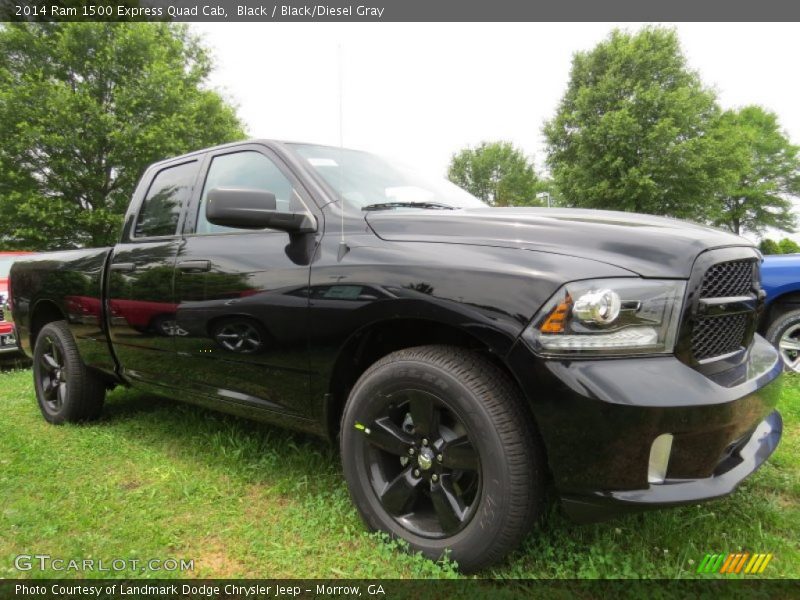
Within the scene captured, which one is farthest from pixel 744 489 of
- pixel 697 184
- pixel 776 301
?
pixel 697 184

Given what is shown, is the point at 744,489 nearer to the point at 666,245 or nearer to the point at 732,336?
the point at 732,336

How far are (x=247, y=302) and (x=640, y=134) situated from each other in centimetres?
2439

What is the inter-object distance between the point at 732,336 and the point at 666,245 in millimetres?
511

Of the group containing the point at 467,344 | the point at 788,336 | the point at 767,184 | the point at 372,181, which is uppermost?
the point at 767,184

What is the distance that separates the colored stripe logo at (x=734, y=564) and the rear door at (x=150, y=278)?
Result: 2609mm

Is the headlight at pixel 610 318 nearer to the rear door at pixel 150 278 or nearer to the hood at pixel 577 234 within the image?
the hood at pixel 577 234

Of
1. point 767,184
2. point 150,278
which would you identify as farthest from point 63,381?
point 767,184

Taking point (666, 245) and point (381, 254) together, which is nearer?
point (666, 245)

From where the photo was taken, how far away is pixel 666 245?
5.60 ft

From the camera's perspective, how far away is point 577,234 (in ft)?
5.89

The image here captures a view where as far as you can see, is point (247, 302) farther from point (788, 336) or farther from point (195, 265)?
point (788, 336)

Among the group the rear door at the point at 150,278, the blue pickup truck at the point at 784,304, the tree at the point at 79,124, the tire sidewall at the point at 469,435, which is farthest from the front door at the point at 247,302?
the tree at the point at 79,124

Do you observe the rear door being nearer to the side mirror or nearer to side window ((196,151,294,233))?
side window ((196,151,294,233))

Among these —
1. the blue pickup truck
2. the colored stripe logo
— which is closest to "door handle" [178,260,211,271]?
the colored stripe logo
